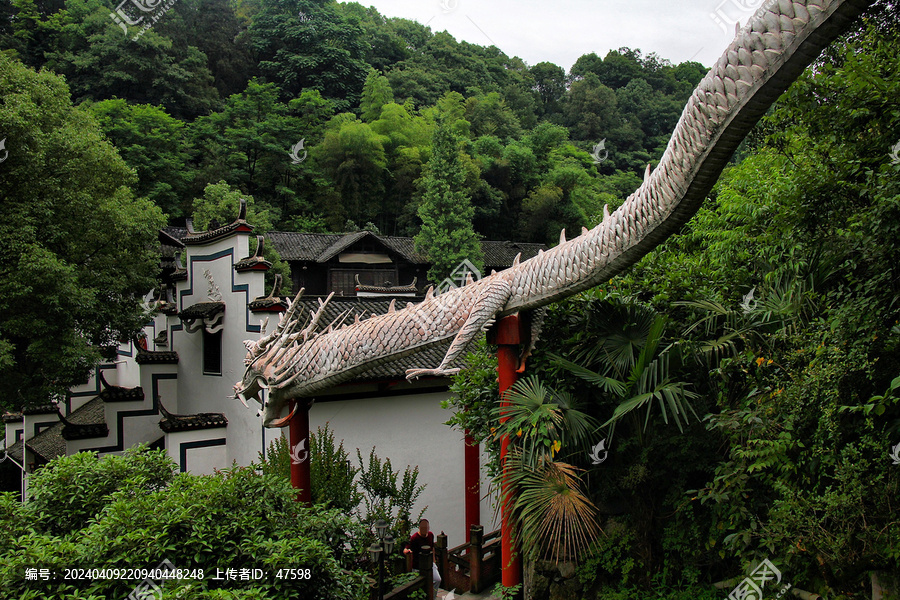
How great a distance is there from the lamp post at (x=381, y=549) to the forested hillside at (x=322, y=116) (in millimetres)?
20532

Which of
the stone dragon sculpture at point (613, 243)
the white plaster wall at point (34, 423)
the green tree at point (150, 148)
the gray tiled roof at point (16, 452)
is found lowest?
the gray tiled roof at point (16, 452)

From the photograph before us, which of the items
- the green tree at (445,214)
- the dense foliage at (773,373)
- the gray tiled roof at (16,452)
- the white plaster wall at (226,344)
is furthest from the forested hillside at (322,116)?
the dense foliage at (773,373)

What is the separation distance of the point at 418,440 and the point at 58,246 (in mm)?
6243

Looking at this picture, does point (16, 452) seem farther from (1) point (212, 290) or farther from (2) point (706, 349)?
(2) point (706, 349)

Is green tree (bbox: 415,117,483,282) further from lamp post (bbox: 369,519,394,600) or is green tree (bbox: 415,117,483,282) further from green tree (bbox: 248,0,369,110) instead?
lamp post (bbox: 369,519,394,600)

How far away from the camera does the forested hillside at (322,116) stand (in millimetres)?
25141

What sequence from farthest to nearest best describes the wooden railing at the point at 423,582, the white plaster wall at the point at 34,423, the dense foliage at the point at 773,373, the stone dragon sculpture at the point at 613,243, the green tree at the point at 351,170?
the green tree at the point at 351,170, the white plaster wall at the point at 34,423, the wooden railing at the point at 423,582, the dense foliage at the point at 773,373, the stone dragon sculpture at the point at 613,243

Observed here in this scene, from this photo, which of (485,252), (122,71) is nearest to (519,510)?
(485,252)

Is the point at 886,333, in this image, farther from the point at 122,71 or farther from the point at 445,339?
the point at 122,71

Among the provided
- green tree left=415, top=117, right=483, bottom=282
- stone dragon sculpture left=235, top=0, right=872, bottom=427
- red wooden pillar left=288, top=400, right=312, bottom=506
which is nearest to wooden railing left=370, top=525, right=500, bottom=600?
red wooden pillar left=288, top=400, right=312, bottom=506

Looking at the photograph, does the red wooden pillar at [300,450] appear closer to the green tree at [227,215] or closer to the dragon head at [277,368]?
the dragon head at [277,368]

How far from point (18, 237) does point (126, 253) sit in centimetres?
153

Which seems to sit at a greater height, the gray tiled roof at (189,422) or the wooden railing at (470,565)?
the gray tiled roof at (189,422)

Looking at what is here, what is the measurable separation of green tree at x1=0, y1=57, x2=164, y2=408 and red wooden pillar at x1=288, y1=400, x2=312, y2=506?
4933 mm
